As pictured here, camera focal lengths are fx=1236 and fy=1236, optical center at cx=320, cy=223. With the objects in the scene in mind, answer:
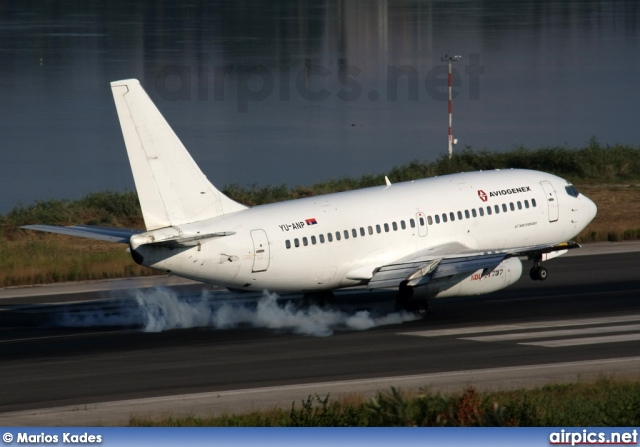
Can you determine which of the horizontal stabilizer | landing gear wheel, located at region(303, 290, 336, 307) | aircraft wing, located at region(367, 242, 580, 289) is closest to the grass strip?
the horizontal stabilizer

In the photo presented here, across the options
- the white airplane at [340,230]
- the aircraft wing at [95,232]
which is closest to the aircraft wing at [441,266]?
the white airplane at [340,230]

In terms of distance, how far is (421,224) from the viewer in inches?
1639

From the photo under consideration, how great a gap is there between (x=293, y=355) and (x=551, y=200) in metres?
14.7

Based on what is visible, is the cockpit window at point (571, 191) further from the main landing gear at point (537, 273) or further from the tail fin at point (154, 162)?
the tail fin at point (154, 162)

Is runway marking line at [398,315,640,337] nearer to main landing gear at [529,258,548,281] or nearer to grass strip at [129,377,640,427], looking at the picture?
main landing gear at [529,258,548,281]

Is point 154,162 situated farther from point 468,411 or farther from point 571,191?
point 571,191

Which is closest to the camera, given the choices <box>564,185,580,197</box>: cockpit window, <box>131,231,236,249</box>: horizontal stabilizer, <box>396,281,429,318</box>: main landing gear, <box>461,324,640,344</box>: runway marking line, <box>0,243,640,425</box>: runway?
<box>0,243,640,425</box>: runway

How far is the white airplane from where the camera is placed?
36031 millimetres

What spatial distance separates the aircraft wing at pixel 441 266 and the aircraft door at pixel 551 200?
186 inches

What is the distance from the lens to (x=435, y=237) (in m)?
42.0

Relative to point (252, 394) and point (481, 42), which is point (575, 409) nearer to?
point (252, 394)

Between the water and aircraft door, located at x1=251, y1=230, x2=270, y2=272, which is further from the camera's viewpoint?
the water

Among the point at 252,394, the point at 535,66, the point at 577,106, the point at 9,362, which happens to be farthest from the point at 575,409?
the point at 535,66

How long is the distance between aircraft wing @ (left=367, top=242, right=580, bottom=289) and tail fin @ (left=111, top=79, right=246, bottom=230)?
6905 mm
